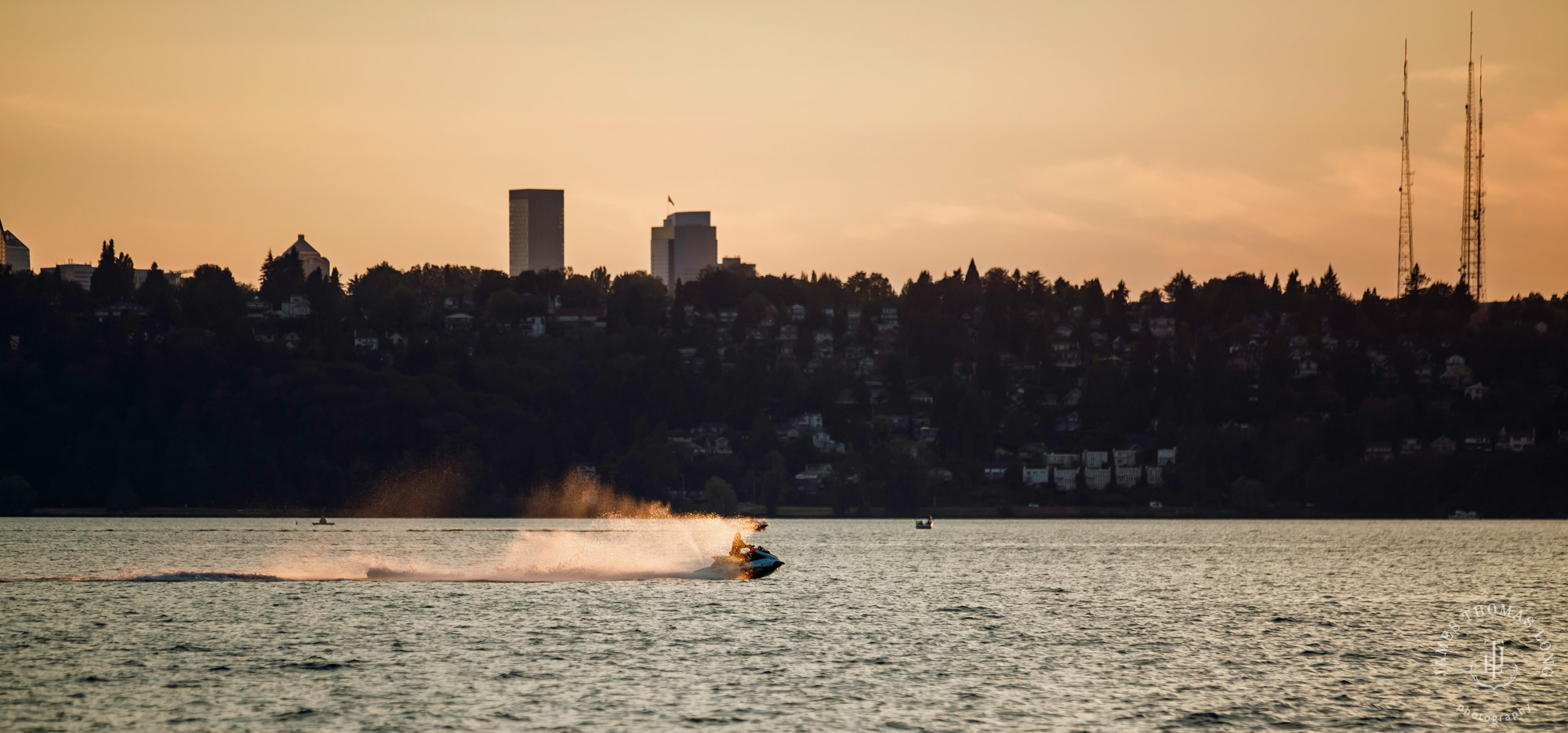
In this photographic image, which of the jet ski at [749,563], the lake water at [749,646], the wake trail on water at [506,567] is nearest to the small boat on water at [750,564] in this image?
the jet ski at [749,563]

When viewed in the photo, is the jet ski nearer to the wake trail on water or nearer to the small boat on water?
the small boat on water

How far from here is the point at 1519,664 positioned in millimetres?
64312

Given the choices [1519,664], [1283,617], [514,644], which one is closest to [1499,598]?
[1283,617]

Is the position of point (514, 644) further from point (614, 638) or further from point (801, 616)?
point (801, 616)

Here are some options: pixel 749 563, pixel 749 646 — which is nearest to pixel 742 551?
pixel 749 563

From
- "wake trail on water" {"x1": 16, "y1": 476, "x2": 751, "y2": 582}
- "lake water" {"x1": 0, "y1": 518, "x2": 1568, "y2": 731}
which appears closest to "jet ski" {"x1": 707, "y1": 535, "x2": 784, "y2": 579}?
"lake water" {"x1": 0, "y1": 518, "x2": 1568, "y2": 731}

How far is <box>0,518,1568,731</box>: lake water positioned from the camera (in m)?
51.4

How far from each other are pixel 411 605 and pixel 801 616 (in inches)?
856

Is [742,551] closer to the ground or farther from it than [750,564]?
farther from it

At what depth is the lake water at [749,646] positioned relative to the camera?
51375 millimetres

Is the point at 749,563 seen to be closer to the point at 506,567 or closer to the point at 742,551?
the point at 742,551

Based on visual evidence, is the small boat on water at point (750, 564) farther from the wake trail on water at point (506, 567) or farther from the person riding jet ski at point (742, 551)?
the wake trail on water at point (506, 567)

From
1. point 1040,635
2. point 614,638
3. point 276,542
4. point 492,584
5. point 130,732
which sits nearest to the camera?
point 130,732

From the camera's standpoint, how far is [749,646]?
225 ft
